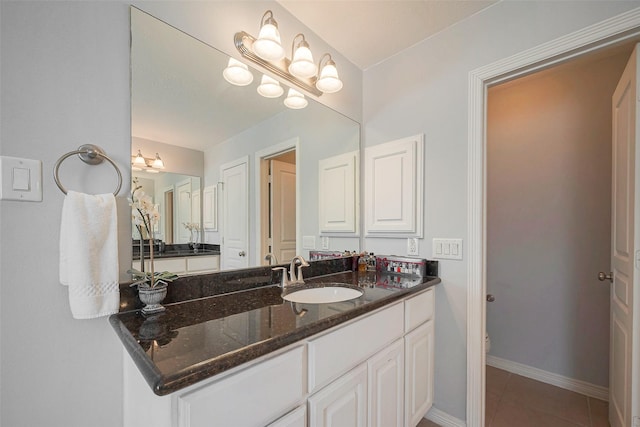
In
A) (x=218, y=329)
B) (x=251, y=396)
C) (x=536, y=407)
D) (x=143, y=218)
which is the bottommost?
(x=536, y=407)

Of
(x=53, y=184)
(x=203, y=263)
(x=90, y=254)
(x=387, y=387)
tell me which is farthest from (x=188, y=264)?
(x=387, y=387)

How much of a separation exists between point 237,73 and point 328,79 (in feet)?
1.81

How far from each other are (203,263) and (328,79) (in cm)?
124

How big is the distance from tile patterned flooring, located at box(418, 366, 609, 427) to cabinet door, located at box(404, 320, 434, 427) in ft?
0.93

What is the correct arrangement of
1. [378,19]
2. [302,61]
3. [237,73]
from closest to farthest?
[237,73] < [302,61] < [378,19]

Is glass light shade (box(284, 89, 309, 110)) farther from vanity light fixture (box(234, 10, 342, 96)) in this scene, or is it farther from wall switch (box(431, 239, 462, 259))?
wall switch (box(431, 239, 462, 259))

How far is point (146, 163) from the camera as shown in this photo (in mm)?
1046

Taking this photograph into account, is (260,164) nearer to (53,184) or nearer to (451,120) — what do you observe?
(53,184)

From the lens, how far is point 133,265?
39.1 inches

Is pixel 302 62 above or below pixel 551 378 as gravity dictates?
above

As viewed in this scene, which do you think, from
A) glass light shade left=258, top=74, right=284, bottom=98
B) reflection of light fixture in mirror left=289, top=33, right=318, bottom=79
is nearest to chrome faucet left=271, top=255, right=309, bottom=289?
glass light shade left=258, top=74, right=284, bottom=98

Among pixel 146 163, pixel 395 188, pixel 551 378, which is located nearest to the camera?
pixel 146 163

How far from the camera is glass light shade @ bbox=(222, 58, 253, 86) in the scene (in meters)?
1.29

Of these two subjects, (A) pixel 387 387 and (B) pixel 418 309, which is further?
(B) pixel 418 309
